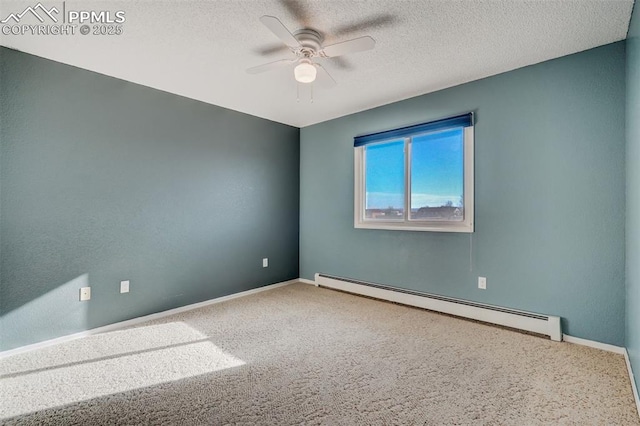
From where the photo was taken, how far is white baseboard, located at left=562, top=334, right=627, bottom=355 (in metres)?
2.25

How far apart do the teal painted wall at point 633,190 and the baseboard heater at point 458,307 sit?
0.53 m

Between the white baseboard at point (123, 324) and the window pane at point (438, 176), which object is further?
the window pane at point (438, 176)

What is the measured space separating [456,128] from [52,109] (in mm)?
3855

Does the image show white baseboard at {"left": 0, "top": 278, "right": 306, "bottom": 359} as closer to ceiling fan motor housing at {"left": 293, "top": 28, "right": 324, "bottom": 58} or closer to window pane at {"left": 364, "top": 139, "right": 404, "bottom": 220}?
window pane at {"left": 364, "top": 139, "right": 404, "bottom": 220}

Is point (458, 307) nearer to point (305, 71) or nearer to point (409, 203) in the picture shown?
point (409, 203)

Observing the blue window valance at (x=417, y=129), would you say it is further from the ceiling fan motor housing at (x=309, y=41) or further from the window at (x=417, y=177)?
the ceiling fan motor housing at (x=309, y=41)

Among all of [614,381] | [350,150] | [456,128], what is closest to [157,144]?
[350,150]

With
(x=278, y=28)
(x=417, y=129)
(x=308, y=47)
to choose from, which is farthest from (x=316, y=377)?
(x=417, y=129)

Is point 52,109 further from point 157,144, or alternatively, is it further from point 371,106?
point 371,106

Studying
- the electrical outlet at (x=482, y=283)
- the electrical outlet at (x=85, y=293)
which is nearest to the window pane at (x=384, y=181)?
the electrical outlet at (x=482, y=283)

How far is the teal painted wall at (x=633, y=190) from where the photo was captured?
5.59 feet

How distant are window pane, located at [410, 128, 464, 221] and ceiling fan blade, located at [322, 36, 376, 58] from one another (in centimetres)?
170

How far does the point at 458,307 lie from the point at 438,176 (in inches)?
56.6

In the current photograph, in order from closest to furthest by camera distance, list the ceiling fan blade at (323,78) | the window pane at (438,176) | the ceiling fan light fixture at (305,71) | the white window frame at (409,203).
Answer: the ceiling fan light fixture at (305,71) < the ceiling fan blade at (323,78) < the white window frame at (409,203) < the window pane at (438,176)
